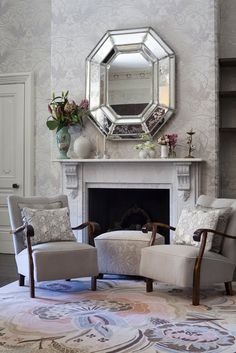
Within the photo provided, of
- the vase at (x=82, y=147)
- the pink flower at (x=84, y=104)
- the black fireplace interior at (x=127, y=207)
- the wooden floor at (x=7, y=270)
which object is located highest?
the pink flower at (x=84, y=104)

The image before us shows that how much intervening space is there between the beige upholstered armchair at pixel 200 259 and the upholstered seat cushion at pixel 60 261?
0.48 meters

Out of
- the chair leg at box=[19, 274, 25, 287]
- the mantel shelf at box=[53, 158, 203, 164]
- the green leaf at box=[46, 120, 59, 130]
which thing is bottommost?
the chair leg at box=[19, 274, 25, 287]

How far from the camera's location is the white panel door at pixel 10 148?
6.52 m

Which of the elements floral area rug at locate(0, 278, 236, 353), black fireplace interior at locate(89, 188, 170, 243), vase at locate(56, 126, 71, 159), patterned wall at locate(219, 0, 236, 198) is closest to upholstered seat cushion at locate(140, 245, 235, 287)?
floral area rug at locate(0, 278, 236, 353)

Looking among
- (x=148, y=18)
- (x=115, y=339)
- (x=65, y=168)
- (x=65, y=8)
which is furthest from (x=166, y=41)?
A: (x=115, y=339)

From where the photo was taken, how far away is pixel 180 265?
13.0 feet

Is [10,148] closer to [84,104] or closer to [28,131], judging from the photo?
[28,131]

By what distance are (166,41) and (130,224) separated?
85.7 inches

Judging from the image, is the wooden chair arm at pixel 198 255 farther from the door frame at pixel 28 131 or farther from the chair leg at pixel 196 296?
the door frame at pixel 28 131

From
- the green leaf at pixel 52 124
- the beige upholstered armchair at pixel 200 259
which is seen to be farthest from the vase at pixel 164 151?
the green leaf at pixel 52 124

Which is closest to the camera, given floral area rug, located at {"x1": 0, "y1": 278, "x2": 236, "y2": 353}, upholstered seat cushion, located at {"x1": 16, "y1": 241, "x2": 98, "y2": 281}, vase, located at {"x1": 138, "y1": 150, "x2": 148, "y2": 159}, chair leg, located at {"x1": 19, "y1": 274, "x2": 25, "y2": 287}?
floral area rug, located at {"x1": 0, "y1": 278, "x2": 236, "y2": 353}

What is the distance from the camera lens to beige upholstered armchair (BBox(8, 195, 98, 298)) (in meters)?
4.12

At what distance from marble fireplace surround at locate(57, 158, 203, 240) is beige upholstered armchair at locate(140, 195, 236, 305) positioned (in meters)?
0.82

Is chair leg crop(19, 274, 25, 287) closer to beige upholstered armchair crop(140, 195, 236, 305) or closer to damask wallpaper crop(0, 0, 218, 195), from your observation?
beige upholstered armchair crop(140, 195, 236, 305)
